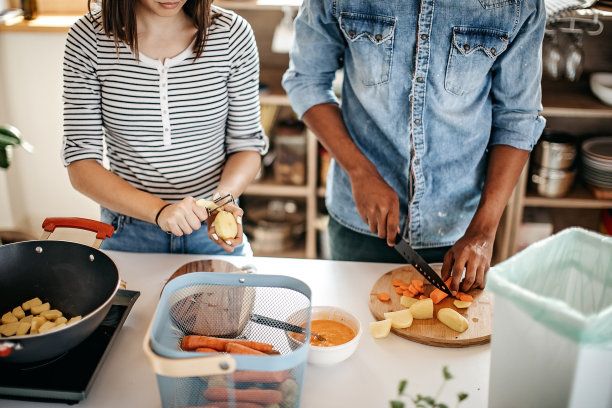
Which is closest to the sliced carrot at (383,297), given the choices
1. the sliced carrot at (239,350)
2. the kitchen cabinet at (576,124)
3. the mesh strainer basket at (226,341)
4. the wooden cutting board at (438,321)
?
Result: the wooden cutting board at (438,321)

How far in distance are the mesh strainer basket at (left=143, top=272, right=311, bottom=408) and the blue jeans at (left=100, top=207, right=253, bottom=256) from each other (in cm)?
44

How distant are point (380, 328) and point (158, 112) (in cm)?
73

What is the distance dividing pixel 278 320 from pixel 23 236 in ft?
7.85

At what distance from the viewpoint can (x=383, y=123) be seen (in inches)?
56.8

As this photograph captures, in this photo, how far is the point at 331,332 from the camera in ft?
3.73

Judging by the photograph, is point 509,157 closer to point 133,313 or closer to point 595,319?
point 595,319

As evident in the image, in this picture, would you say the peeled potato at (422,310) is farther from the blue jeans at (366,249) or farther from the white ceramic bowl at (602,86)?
the white ceramic bowl at (602,86)

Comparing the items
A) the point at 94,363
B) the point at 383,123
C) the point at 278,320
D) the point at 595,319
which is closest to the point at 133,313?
the point at 94,363

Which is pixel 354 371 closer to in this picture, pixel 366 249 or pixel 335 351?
pixel 335 351

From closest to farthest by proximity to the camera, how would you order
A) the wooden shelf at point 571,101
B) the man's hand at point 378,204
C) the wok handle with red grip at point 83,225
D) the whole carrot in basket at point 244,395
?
the whole carrot in basket at point 244,395
the wok handle with red grip at point 83,225
the man's hand at point 378,204
the wooden shelf at point 571,101

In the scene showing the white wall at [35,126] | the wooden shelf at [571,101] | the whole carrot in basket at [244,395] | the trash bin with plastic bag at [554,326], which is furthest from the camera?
the white wall at [35,126]

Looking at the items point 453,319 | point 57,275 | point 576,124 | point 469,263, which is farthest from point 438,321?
point 576,124

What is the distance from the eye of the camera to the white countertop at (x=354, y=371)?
1.00 m

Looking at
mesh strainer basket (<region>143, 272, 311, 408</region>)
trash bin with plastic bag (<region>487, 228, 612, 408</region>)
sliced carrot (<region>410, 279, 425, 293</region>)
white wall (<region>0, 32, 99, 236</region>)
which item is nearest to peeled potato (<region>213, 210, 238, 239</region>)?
mesh strainer basket (<region>143, 272, 311, 408</region>)
